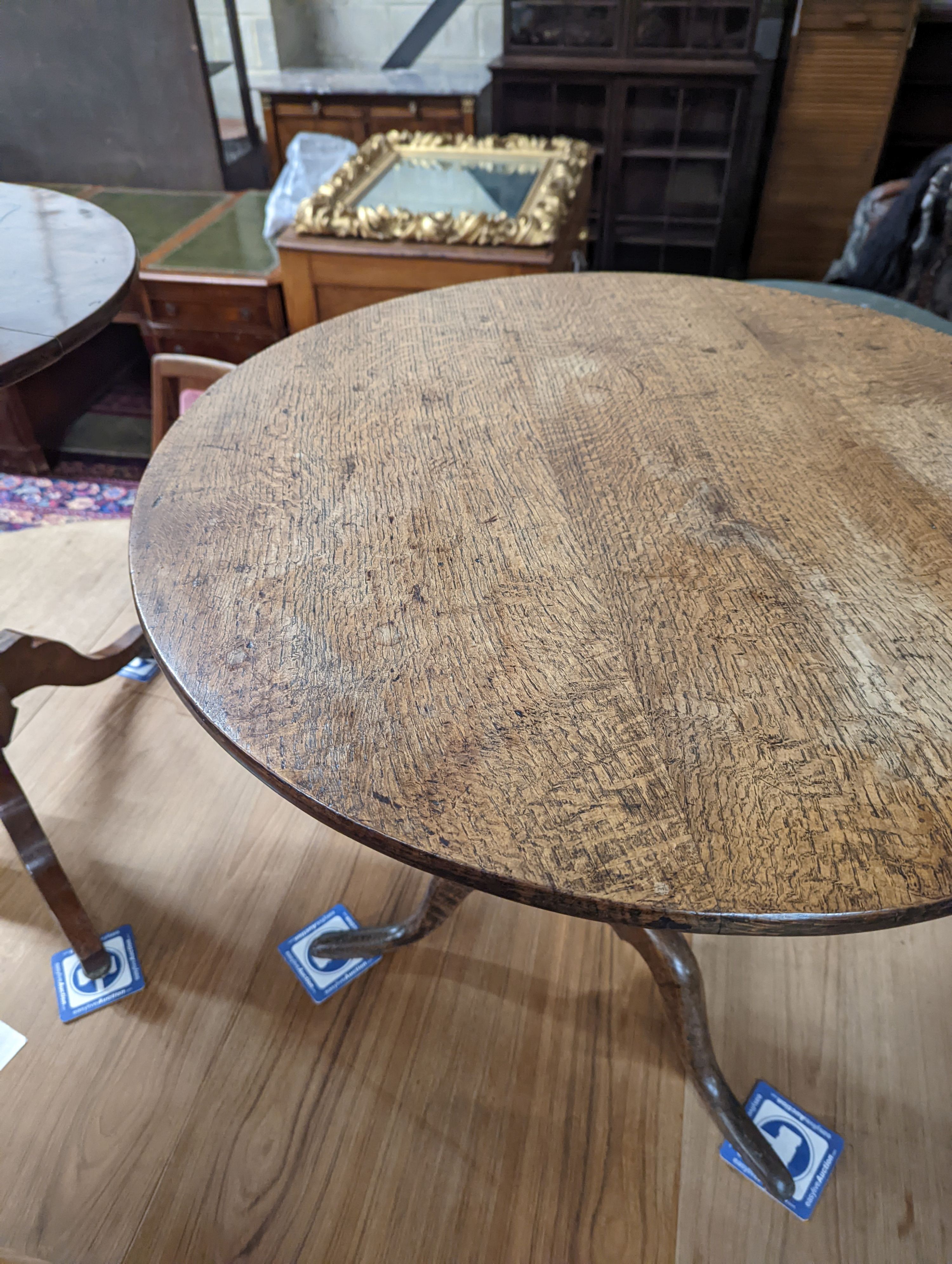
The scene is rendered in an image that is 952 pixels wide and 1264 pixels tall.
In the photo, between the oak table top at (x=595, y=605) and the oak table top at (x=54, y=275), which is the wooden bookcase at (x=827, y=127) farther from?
the oak table top at (x=54, y=275)

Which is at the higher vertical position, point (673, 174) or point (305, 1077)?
point (673, 174)

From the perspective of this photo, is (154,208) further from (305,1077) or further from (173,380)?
(305,1077)

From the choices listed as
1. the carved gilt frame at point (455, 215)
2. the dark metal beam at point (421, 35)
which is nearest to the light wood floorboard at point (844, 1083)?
the carved gilt frame at point (455, 215)

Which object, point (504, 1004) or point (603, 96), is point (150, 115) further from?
point (504, 1004)

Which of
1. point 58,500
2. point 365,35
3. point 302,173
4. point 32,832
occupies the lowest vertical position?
point 58,500

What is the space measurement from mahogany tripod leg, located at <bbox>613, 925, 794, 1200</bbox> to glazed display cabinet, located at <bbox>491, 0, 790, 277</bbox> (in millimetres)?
3063

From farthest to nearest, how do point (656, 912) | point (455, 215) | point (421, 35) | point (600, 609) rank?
point (421, 35)
point (455, 215)
point (600, 609)
point (656, 912)

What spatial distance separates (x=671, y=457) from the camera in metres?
0.93

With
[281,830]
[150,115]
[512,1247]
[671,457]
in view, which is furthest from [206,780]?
[150,115]

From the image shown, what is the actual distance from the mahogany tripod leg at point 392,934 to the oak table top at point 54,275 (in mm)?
855

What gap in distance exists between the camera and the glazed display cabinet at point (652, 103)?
290 cm

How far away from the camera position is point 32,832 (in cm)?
119

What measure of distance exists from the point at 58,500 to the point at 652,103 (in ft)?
8.39

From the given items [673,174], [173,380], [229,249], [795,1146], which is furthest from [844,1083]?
[673,174]
